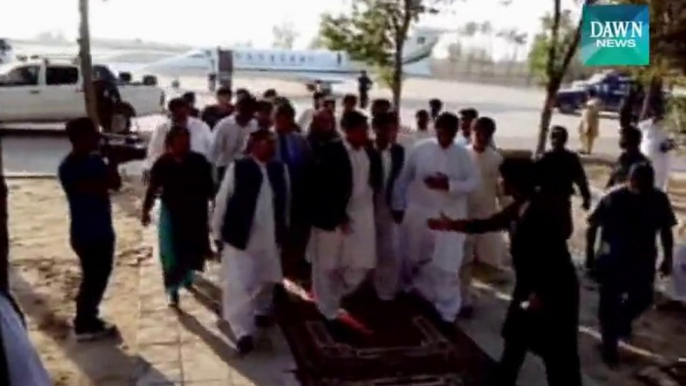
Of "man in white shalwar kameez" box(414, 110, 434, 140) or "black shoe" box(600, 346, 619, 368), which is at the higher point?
"man in white shalwar kameez" box(414, 110, 434, 140)

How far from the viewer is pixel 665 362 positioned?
6.01 meters

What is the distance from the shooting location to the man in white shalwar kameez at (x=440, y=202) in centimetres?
629

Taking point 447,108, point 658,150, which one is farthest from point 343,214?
point 447,108

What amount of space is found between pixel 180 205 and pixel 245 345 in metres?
1.26

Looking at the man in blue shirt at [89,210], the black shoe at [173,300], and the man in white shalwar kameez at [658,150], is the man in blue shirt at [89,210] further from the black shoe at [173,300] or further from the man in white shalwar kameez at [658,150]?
the man in white shalwar kameez at [658,150]

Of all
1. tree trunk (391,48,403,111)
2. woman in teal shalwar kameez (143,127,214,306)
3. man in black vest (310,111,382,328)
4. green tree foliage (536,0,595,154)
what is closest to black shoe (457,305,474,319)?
man in black vest (310,111,382,328)

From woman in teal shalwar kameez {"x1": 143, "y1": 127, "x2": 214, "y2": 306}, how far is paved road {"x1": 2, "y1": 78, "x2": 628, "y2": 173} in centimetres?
891

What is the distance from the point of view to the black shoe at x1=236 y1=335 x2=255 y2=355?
5.89 metres

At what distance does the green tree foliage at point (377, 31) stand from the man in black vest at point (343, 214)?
843 centimetres

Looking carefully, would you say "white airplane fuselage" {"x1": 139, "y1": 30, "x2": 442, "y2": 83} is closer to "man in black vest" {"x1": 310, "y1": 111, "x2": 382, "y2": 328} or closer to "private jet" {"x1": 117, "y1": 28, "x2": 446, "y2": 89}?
"private jet" {"x1": 117, "y1": 28, "x2": 446, "y2": 89}

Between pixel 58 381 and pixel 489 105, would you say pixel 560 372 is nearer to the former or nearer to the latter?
pixel 58 381

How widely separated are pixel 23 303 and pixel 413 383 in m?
3.67

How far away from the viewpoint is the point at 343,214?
6.07 metres

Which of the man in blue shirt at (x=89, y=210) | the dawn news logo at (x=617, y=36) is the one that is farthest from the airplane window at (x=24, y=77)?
the man in blue shirt at (x=89, y=210)
